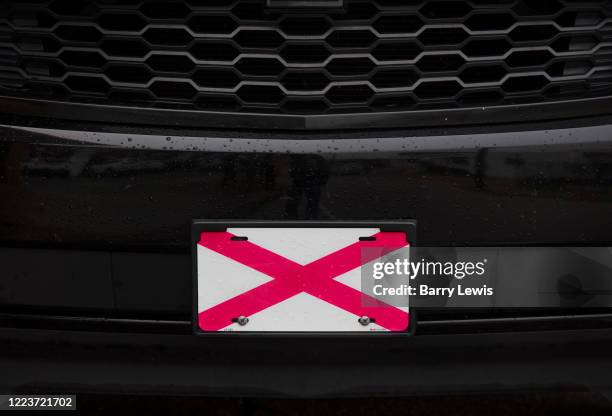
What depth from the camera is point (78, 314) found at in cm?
122

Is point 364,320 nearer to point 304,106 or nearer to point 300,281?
point 300,281

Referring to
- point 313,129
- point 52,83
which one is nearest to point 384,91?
point 313,129

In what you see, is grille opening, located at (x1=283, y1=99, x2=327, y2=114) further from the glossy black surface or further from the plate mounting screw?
the plate mounting screw

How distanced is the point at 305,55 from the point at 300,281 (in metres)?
0.43

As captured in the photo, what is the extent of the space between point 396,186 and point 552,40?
406mm

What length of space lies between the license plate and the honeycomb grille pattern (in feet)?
0.78

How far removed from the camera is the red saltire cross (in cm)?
112

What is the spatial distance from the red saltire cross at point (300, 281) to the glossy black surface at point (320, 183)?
2.0 inches

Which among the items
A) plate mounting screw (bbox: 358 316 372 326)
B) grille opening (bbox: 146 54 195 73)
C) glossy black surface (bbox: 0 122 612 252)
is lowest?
plate mounting screw (bbox: 358 316 372 326)

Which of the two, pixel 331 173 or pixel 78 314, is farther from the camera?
pixel 78 314

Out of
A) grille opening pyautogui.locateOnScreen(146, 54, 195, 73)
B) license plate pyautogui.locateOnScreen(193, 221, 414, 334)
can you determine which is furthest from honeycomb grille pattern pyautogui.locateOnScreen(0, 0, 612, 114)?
license plate pyautogui.locateOnScreen(193, 221, 414, 334)

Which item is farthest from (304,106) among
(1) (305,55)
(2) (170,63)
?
(2) (170,63)

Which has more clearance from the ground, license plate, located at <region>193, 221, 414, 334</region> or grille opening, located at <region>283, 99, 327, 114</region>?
grille opening, located at <region>283, 99, 327, 114</region>

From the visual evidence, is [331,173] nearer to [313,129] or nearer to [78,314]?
[313,129]
